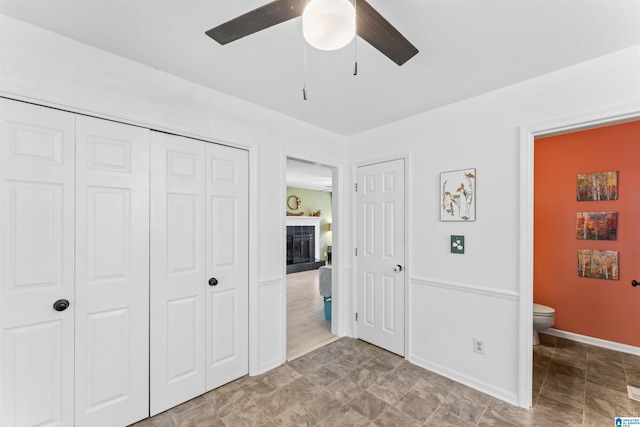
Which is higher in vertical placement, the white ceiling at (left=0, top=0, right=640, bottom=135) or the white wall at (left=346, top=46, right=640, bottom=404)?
the white ceiling at (left=0, top=0, right=640, bottom=135)

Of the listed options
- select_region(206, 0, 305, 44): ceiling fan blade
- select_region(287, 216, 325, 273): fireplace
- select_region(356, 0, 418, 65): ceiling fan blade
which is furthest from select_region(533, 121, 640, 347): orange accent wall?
select_region(287, 216, 325, 273): fireplace

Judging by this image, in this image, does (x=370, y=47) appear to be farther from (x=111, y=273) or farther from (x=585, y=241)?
(x=585, y=241)

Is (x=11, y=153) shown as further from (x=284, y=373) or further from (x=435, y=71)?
(x=435, y=71)

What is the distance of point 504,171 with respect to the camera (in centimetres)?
213

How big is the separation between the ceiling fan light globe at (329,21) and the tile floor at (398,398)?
2279 millimetres

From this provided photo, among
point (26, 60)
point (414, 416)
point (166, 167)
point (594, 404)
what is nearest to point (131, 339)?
point (166, 167)

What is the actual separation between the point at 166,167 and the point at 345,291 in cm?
237

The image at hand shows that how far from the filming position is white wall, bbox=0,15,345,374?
1509mm

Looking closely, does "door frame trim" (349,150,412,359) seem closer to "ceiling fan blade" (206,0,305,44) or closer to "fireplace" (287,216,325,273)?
"ceiling fan blade" (206,0,305,44)

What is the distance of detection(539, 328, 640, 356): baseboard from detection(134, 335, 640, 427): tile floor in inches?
3.9

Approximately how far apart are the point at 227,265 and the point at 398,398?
1.76 m

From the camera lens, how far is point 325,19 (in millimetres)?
894

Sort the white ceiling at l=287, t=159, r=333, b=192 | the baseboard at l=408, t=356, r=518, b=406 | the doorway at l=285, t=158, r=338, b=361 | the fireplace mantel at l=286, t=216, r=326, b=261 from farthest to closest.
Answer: the fireplace mantel at l=286, t=216, r=326, b=261 < the white ceiling at l=287, t=159, r=333, b=192 < the doorway at l=285, t=158, r=338, b=361 < the baseboard at l=408, t=356, r=518, b=406

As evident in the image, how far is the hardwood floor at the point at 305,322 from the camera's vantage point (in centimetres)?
303
